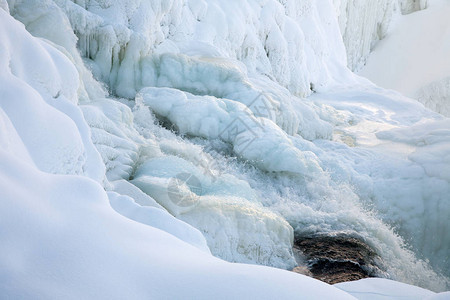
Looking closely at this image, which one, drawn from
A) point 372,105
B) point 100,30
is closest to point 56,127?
point 100,30

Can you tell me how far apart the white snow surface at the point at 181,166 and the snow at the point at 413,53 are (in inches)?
484

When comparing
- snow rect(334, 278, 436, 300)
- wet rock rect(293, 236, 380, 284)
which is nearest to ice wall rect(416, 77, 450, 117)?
wet rock rect(293, 236, 380, 284)

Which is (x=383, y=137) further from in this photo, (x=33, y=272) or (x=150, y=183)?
(x=33, y=272)

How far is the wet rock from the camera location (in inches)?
126

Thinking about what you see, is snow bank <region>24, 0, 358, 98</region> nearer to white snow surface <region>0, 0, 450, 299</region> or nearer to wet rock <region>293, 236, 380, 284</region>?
white snow surface <region>0, 0, 450, 299</region>

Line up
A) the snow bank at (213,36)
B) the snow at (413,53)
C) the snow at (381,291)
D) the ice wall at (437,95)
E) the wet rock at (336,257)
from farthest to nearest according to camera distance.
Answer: the snow at (413,53)
the ice wall at (437,95)
the snow bank at (213,36)
the wet rock at (336,257)
the snow at (381,291)

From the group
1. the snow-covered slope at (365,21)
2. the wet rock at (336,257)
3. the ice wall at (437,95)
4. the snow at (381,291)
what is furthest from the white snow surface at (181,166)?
the snow-covered slope at (365,21)

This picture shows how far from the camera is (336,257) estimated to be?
11.5 ft

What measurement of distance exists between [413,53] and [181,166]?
75.6 ft

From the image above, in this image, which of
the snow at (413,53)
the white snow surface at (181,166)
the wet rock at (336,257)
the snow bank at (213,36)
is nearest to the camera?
the white snow surface at (181,166)

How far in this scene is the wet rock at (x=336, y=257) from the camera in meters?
3.19

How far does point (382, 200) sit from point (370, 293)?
360 cm

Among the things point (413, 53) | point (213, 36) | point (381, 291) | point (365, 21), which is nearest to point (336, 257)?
point (381, 291)

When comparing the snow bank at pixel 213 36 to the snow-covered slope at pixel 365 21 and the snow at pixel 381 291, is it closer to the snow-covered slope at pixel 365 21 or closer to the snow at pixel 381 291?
the snow at pixel 381 291
